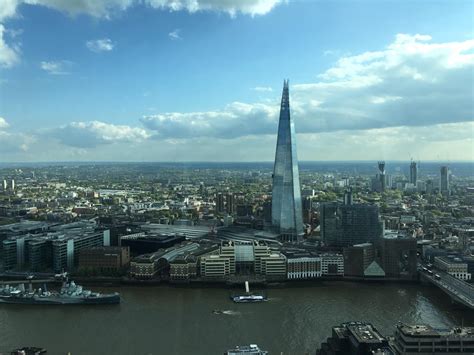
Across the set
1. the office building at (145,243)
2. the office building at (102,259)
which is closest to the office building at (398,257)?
the office building at (145,243)

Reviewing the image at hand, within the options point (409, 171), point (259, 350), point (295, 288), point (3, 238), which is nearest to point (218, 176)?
point (409, 171)

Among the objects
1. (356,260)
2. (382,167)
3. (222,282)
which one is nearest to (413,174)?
(382,167)

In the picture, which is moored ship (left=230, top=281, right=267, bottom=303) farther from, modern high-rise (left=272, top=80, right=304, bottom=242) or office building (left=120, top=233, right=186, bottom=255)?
modern high-rise (left=272, top=80, right=304, bottom=242)

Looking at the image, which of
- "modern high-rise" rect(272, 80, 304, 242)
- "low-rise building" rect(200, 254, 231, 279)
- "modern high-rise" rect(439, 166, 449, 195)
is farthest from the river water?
"modern high-rise" rect(439, 166, 449, 195)

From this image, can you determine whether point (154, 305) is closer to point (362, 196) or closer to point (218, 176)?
point (362, 196)

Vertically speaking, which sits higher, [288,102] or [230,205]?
[288,102]

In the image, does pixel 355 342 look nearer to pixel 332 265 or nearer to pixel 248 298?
pixel 248 298
